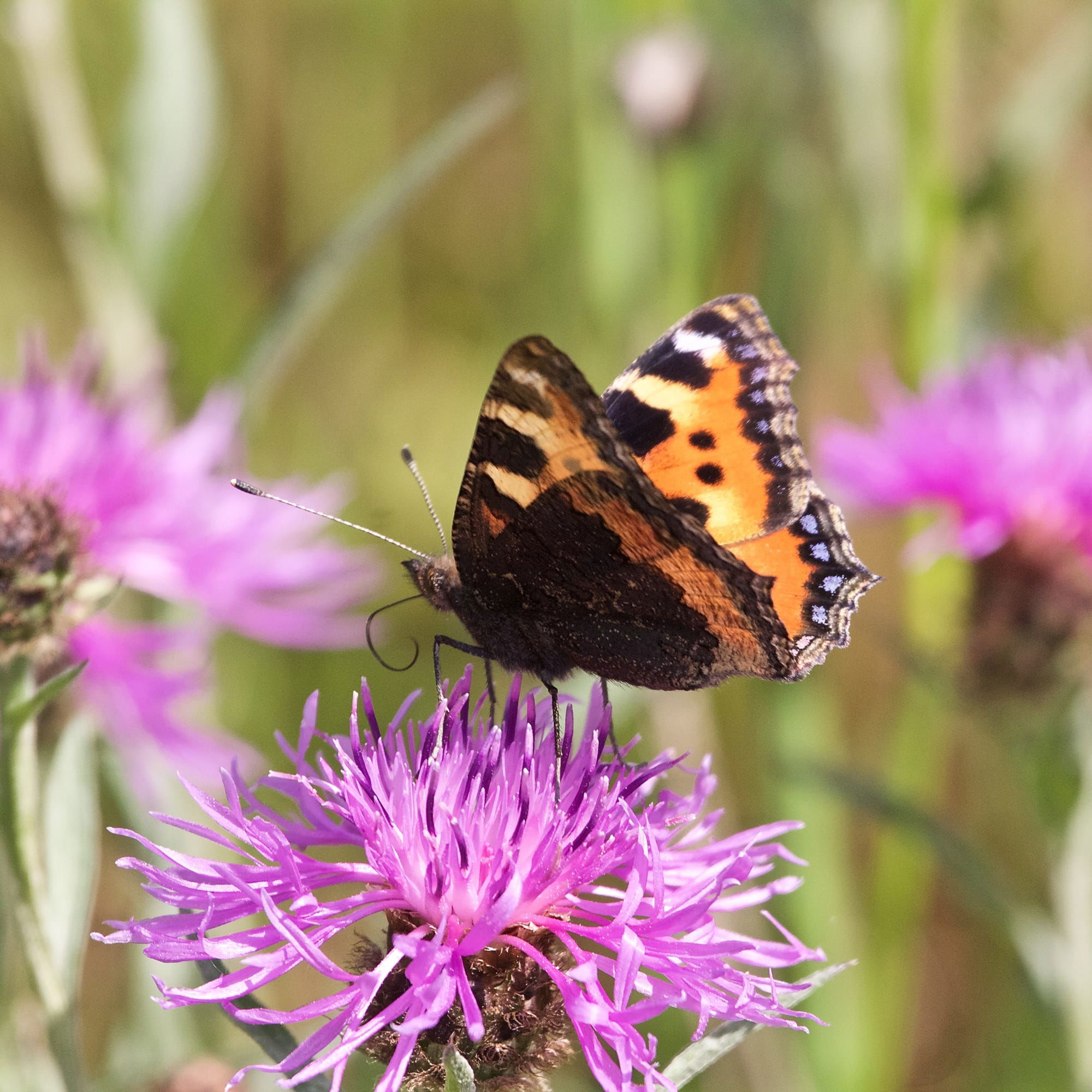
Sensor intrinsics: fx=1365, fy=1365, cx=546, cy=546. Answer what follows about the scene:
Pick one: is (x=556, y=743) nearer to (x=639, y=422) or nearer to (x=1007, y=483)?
(x=639, y=422)

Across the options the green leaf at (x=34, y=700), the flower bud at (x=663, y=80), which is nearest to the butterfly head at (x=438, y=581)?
the green leaf at (x=34, y=700)

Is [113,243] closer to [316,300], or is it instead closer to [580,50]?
[316,300]

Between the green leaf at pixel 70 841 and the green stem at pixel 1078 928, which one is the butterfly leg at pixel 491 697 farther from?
the green stem at pixel 1078 928

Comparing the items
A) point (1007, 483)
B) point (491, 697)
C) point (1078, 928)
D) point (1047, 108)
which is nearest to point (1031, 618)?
point (1007, 483)

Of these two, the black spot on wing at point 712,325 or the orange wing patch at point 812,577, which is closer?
the orange wing patch at point 812,577

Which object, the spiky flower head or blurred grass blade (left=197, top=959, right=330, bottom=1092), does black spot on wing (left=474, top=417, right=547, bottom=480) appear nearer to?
blurred grass blade (left=197, top=959, right=330, bottom=1092)
